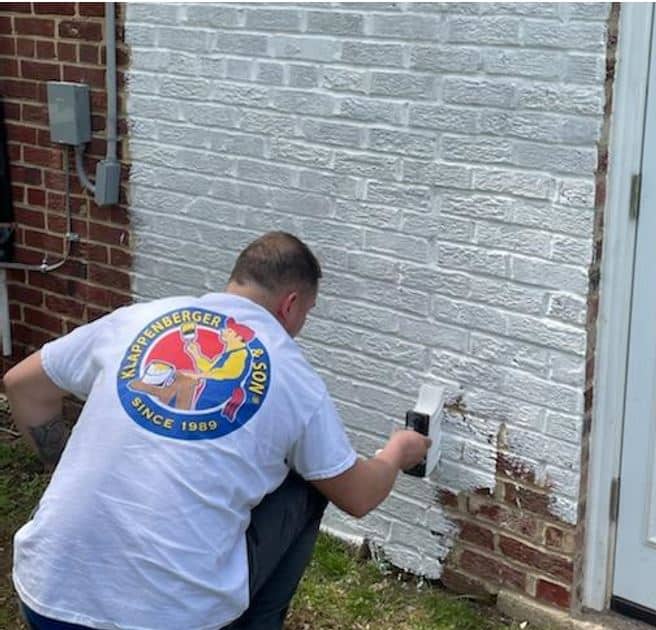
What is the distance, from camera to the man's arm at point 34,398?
2.84 m

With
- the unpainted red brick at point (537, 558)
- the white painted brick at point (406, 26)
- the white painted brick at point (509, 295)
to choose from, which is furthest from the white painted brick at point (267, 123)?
the unpainted red brick at point (537, 558)

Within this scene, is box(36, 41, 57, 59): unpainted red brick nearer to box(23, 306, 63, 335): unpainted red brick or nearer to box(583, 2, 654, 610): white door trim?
box(23, 306, 63, 335): unpainted red brick

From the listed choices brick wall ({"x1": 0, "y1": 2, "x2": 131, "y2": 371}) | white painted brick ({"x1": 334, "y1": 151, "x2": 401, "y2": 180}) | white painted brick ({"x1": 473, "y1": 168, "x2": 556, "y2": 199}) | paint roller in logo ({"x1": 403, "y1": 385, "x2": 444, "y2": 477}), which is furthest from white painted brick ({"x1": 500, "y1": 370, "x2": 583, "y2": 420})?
brick wall ({"x1": 0, "y1": 2, "x2": 131, "y2": 371})

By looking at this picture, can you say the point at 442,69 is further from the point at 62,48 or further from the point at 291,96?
the point at 62,48

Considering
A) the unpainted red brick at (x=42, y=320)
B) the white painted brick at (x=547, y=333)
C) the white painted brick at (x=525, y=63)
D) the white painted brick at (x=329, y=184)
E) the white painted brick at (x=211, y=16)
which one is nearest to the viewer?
the white painted brick at (x=525, y=63)

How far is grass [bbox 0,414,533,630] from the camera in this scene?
3.61 m

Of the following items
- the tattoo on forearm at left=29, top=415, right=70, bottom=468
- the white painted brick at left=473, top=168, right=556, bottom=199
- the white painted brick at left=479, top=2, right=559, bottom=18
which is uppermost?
the white painted brick at left=479, top=2, right=559, bottom=18

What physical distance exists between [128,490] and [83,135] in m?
2.45

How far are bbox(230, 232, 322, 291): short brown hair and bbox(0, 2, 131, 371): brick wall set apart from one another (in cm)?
188

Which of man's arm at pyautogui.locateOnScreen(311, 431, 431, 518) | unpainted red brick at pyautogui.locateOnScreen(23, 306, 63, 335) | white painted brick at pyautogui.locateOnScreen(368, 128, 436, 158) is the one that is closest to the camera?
man's arm at pyautogui.locateOnScreen(311, 431, 431, 518)

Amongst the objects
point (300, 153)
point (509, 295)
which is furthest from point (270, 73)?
point (509, 295)

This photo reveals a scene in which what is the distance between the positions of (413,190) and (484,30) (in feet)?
1.80

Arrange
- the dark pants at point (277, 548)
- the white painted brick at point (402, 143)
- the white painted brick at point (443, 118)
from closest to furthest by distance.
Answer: the dark pants at point (277, 548) < the white painted brick at point (443, 118) < the white painted brick at point (402, 143)

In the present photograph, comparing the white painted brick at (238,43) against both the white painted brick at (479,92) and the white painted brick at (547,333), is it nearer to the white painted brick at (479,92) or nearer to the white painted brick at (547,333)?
the white painted brick at (479,92)
